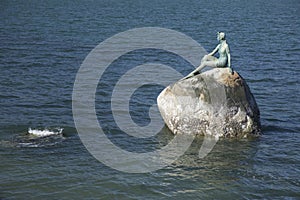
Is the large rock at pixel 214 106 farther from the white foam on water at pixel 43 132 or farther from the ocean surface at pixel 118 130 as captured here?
the white foam on water at pixel 43 132

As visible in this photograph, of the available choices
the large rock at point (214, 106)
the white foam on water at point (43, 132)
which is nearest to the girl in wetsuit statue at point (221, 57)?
the large rock at point (214, 106)

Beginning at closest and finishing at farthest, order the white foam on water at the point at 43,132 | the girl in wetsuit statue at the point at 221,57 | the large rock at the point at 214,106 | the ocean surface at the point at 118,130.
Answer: the ocean surface at the point at 118,130
the large rock at the point at 214,106
the girl in wetsuit statue at the point at 221,57
the white foam on water at the point at 43,132

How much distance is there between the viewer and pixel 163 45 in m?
48.4

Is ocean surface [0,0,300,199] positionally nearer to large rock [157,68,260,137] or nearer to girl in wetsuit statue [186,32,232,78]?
large rock [157,68,260,137]

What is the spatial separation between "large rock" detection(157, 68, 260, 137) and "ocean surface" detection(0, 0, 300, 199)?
23.6 inches

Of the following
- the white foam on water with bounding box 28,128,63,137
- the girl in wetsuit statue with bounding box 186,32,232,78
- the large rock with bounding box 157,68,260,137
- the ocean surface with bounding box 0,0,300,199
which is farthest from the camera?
the white foam on water with bounding box 28,128,63,137

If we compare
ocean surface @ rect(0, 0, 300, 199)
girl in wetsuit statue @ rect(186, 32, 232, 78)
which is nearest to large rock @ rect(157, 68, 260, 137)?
girl in wetsuit statue @ rect(186, 32, 232, 78)

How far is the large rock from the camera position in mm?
23562

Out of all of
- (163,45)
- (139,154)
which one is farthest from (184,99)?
(163,45)

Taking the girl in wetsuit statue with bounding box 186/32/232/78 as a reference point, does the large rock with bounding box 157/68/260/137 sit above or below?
below

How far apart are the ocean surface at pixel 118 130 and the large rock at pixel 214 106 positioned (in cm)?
60

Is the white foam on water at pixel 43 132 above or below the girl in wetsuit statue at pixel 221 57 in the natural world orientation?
below

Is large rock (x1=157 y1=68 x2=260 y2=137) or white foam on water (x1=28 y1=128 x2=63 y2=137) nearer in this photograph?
large rock (x1=157 y1=68 x2=260 y2=137)

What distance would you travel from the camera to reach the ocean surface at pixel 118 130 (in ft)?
63.4
